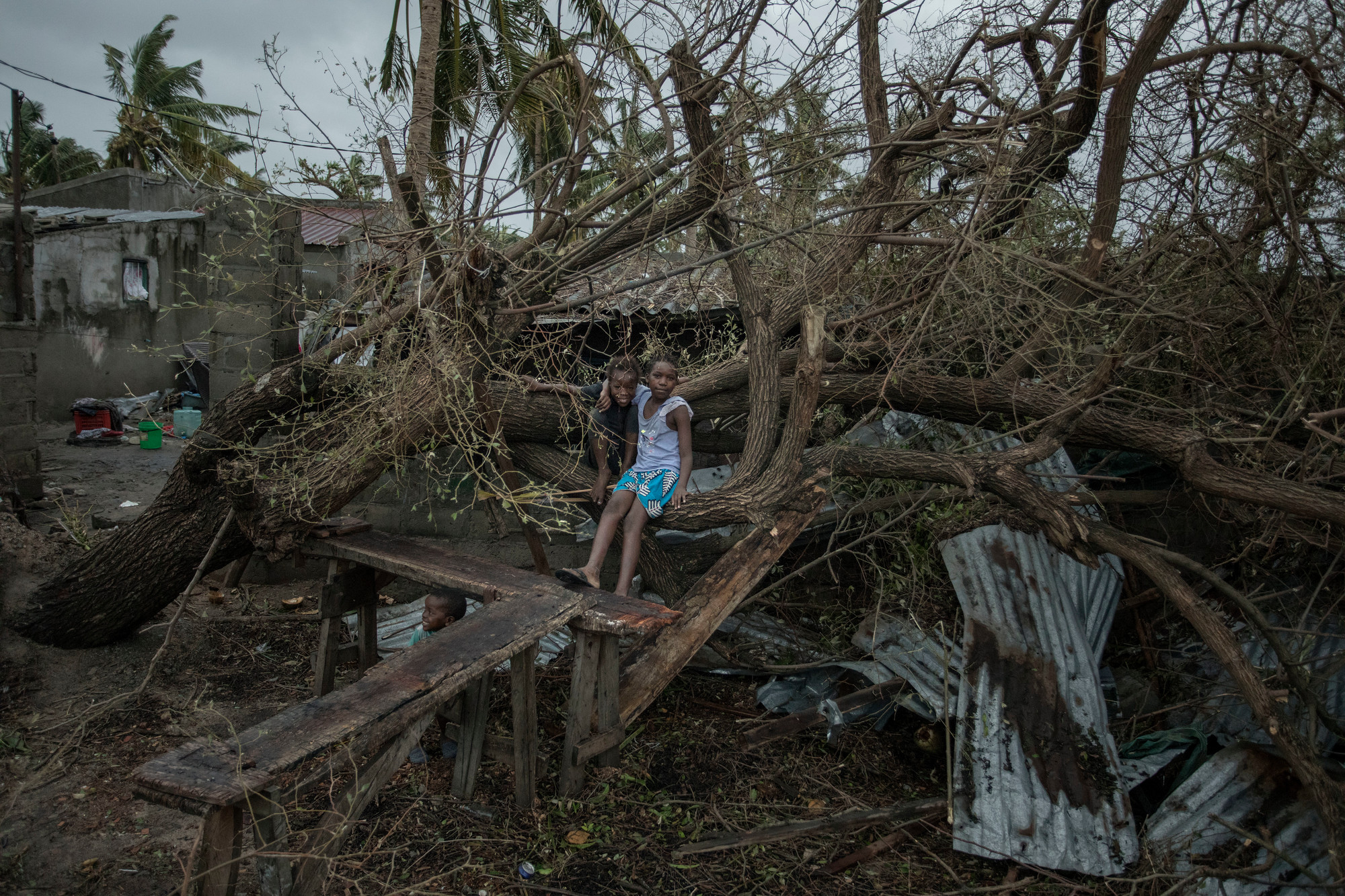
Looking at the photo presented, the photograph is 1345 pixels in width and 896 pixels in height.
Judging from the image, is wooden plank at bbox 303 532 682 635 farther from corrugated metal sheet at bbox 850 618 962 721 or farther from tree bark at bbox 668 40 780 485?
corrugated metal sheet at bbox 850 618 962 721

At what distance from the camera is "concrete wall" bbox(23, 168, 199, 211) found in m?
16.0

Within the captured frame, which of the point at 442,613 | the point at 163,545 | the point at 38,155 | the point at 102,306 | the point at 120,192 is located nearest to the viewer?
the point at 442,613

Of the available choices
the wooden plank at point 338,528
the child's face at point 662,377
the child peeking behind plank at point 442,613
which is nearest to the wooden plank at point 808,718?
the child peeking behind plank at point 442,613

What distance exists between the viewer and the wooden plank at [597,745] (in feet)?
12.9

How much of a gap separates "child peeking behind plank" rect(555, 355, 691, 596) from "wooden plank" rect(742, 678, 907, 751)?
3.83 ft

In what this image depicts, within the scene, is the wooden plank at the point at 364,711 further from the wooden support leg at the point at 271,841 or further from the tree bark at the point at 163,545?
the tree bark at the point at 163,545

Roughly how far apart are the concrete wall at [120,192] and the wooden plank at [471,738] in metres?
15.3

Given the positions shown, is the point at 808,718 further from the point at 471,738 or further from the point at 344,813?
the point at 344,813

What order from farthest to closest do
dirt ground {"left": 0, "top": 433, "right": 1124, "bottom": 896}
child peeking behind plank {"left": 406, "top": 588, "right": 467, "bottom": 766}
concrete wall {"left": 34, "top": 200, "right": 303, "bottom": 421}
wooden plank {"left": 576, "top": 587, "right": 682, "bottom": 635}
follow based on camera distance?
concrete wall {"left": 34, "top": 200, "right": 303, "bottom": 421} → child peeking behind plank {"left": 406, "top": 588, "right": 467, "bottom": 766} → wooden plank {"left": 576, "top": 587, "right": 682, "bottom": 635} → dirt ground {"left": 0, "top": 433, "right": 1124, "bottom": 896}

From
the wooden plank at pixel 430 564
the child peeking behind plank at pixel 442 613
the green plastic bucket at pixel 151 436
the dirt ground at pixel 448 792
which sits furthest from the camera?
the green plastic bucket at pixel 151 436

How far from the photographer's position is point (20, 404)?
6.95 meters

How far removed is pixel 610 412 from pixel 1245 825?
13.0 feet

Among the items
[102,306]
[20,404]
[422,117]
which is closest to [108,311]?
[102,306]

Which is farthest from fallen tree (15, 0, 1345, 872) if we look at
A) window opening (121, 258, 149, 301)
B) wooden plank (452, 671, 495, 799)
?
window opening (121, 258, 149, 301)
